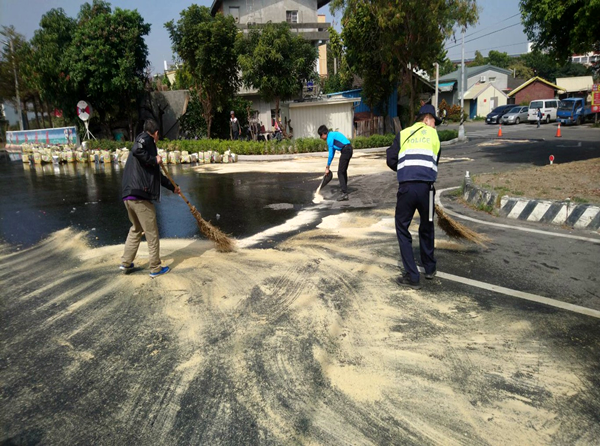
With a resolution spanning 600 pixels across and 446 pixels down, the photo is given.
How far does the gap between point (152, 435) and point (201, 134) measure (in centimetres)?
2467

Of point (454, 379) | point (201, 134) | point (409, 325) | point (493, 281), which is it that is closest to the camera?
point (454, 379)

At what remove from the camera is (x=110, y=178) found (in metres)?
15.0

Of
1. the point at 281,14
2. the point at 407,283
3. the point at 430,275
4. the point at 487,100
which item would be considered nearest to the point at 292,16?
the point at 281,14

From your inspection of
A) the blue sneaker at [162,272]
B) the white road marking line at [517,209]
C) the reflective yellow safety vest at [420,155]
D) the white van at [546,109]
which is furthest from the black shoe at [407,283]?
the white van at [546,109]

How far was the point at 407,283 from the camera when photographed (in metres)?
4.90

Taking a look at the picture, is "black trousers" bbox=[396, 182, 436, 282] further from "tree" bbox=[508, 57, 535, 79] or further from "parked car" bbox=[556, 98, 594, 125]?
"tree" bbox=[508, 57, 535, 79]

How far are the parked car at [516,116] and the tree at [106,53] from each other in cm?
3000

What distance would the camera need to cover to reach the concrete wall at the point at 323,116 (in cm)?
2647

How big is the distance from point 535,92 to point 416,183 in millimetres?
59882

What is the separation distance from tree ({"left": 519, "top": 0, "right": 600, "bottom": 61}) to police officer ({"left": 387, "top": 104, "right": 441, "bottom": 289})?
24.7ft

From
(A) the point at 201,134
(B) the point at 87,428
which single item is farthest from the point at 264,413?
(A) the point at 201,134

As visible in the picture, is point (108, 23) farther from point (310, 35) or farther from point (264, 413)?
point (264, 413)

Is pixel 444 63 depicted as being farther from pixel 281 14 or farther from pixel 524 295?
pixel 524 295

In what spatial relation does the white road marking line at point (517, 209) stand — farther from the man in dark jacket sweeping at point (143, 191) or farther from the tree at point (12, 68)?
the tree at point (12, 68)
